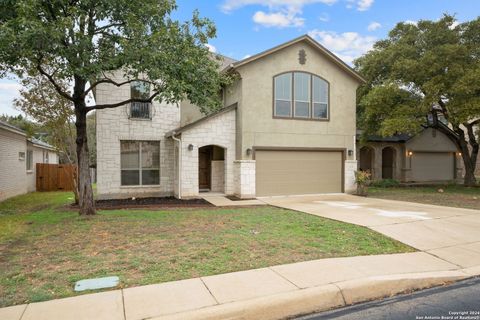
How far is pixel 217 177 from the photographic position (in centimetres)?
1650

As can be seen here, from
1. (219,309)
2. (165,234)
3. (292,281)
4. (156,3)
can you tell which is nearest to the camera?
(219,309)

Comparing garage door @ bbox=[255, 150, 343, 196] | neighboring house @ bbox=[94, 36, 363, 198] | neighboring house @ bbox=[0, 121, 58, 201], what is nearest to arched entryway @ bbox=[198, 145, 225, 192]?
neighboring house @ bbox=[94, 36, 363, 198]

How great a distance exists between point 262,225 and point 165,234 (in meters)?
2.47

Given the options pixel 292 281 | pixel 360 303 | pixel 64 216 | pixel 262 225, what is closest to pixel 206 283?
pixel 292 281

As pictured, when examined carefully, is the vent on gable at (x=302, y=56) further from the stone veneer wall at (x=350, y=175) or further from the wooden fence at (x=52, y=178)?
the wooden fence at (x=52, y=178)

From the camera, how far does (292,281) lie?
453cm

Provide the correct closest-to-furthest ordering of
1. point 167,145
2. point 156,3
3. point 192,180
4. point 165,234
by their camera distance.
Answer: point 165,234, point 156,3, point 192,180, point 167,145

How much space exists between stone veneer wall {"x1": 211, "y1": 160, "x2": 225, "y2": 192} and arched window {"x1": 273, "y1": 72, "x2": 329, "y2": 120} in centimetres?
386

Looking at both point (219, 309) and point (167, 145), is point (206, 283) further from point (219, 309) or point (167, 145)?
point (167, 145)

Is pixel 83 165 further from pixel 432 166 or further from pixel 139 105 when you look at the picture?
pixel 432 166

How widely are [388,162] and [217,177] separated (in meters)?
15.0

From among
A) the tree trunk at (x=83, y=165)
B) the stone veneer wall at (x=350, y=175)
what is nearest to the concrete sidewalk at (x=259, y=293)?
the tree trunk at (x=83, y=165)

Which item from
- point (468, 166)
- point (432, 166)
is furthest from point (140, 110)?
point (432, 166)

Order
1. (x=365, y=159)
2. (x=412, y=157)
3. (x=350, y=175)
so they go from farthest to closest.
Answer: (x=365, y=159)
(x=412, y=157)
(x=350, y=175)
